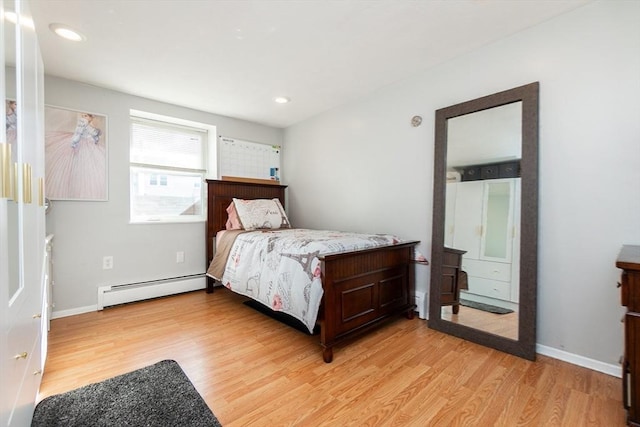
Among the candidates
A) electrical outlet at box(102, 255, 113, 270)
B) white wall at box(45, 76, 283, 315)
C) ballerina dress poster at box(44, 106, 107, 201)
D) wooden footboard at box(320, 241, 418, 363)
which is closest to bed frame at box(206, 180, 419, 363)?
wooden footboard at box(320, 241, 418, 363)

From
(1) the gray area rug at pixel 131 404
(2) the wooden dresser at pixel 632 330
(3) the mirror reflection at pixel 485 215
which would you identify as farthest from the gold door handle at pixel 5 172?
(3) the mirror reflection at pixel 485 215

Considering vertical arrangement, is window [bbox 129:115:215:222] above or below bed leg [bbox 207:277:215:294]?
above

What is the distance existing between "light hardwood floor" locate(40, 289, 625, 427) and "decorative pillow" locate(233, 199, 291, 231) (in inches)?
47.9

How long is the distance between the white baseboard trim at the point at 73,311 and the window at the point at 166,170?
97 centimetres

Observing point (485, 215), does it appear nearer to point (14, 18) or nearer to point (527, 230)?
point (527, 230)

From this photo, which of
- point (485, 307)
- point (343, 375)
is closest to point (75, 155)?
point (343, 375)

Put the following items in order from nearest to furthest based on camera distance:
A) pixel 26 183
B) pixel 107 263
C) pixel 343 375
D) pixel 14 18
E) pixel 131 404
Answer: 1. pixel 14 18
2. pixel 26 183
3. pixel 131 404
4. pixel 343 375
5. pixel 107 263

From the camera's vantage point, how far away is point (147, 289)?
10.2 feet

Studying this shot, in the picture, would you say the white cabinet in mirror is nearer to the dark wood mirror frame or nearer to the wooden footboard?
the dark wood mirror frame

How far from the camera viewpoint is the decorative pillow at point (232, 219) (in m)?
3.37

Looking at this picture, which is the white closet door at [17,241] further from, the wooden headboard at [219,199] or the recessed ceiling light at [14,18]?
the wooden headboard at [219,199]

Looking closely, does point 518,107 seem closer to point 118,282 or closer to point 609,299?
point 609,299

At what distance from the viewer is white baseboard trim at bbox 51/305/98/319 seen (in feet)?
8.60

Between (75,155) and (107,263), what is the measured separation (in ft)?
3.66
